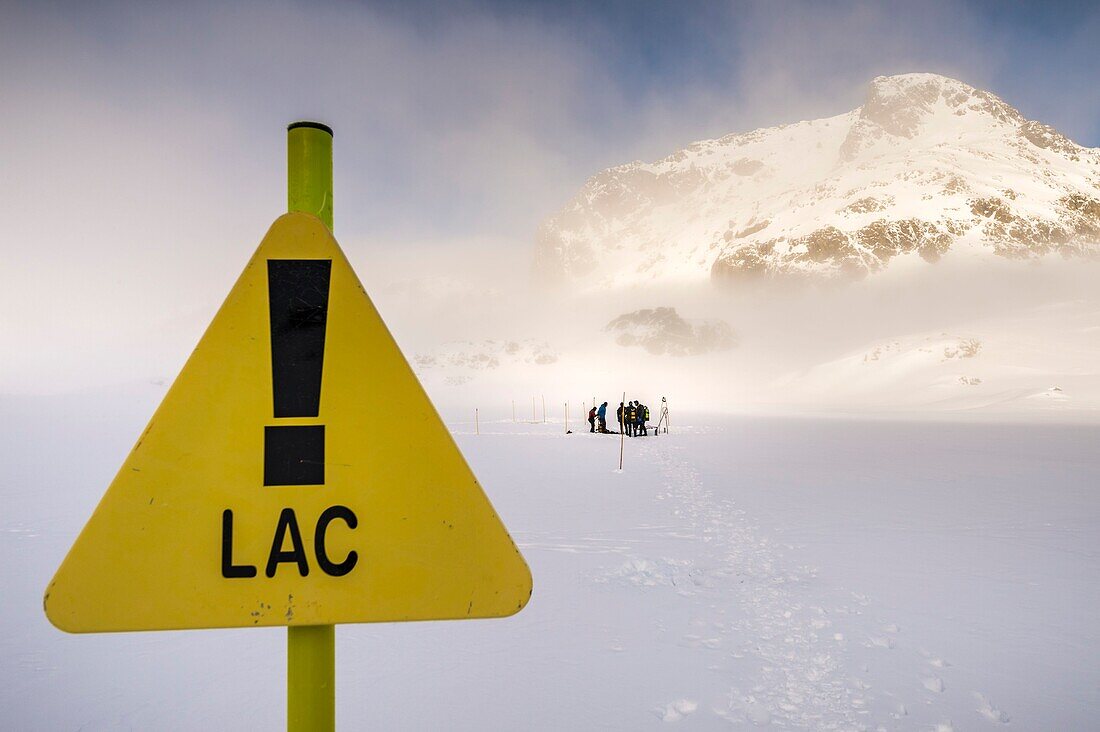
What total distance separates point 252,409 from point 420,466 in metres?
0.38

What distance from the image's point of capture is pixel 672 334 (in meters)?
110

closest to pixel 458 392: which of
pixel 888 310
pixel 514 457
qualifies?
pixel 514 457

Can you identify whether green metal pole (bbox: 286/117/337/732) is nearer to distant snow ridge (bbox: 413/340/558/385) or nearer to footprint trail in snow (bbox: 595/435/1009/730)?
footprint trail in snow (bbox: 595/435/1009/730)

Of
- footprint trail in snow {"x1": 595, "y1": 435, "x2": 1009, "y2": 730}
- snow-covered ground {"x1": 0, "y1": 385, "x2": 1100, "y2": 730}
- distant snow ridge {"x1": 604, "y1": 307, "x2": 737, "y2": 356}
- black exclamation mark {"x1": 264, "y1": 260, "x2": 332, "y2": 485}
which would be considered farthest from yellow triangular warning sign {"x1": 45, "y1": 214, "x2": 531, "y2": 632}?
distant snow ridge {"x1": 604, "y1": 307, "x2": 737, "y2": 356}

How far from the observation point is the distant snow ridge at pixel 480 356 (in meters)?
89.6

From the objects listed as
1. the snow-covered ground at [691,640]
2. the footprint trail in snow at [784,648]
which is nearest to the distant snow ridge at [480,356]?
the snow-covered ground at [691,640]

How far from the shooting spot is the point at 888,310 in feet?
361

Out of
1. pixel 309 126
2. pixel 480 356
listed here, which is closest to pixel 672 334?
pixel 480 356

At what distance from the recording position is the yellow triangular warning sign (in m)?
1.21

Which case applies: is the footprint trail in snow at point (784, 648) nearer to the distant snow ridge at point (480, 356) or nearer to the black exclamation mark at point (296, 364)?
the black exclamation mark at point (296, 364)

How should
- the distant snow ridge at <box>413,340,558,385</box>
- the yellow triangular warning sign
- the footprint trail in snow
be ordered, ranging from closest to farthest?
1. the yellow triangular warning sign
2. the footprint trail in snow
3. the distant snow ridge at <box>413,340,558,385</box>

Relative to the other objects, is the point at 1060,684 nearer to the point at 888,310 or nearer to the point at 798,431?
the point at 798,431

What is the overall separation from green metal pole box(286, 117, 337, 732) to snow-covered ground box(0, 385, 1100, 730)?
90.8 inches

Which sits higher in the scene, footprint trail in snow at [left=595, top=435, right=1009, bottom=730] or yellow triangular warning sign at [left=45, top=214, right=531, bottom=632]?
yellow triangular warning sign at [left=45, top=214, right=531, bottom=632]
